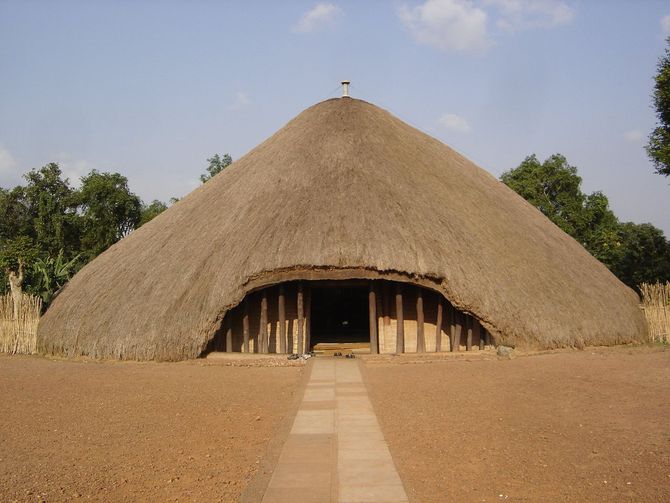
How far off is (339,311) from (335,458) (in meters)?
15.3

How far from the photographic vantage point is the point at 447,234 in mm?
13500

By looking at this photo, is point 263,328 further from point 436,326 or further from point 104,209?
point 104,209

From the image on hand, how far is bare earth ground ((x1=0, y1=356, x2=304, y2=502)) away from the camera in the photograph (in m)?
4.93

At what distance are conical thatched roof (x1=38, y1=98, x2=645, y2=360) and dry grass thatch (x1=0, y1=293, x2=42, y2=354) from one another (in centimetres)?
44

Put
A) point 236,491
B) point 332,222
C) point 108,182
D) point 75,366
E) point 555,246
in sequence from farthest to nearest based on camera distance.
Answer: point 108,182
point 555,246
point 332,222
point 75,366
point 236,491

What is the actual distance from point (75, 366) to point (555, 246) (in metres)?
13.1

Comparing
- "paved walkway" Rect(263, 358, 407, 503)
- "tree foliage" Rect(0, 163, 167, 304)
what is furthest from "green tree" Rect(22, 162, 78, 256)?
"paved walkway" Rect(263, 358, 407, 503)

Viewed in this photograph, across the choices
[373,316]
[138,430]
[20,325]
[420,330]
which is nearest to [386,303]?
[373,316]

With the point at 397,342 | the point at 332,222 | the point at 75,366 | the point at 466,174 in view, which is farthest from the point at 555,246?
the point at 75,366

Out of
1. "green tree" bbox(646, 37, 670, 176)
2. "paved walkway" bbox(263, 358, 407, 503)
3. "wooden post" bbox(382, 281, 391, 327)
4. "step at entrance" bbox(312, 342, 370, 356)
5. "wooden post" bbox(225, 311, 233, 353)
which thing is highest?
"green tree" bbox(646, 37, 670, 176)

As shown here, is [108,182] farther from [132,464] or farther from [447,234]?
[132,464]

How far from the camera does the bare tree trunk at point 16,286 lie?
14.3 m

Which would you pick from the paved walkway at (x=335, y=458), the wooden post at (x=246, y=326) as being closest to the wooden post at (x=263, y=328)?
the wooden post at (x=246, y=326)

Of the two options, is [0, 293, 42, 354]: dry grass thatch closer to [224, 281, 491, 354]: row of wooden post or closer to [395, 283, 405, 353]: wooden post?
[224, 281, 491, 354]: row of wooden post
